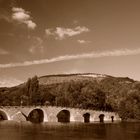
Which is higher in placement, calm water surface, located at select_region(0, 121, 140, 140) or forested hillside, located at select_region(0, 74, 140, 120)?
forested hillside, located at select_region(0, 74, 140, 120)

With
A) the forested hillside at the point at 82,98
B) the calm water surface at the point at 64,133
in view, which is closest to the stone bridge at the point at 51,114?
the forested hillside at the point at 82,98

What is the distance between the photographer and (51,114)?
7238 centimetres

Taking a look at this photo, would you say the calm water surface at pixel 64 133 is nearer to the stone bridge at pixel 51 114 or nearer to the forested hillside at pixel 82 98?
the stone bridge at pixel 51 114

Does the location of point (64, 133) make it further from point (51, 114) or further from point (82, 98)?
point (82, 98)

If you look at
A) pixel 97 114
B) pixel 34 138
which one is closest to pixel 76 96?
pixel 97 114

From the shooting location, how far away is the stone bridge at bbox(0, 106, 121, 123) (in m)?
67.5

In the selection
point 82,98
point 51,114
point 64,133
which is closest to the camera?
point 64,133

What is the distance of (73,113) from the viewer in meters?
75.9

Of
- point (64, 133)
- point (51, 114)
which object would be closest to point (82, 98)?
point (51, 114)

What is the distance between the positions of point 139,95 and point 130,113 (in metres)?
4.89

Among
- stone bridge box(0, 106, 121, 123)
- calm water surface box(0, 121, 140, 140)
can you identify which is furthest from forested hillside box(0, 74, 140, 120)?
calm water surface box(0, 121, 140, 140)

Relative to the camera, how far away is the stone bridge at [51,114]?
221ft

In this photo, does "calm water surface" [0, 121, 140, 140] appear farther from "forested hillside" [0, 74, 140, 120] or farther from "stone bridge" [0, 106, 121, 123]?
"forested hillside" [0, 74, 140, 120]

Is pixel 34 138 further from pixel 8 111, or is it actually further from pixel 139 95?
pixel 139 95
